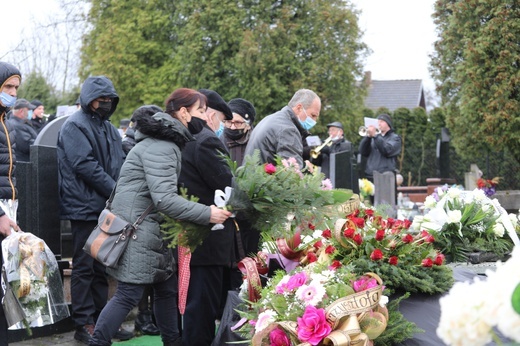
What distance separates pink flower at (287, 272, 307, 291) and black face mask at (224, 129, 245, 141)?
3.61 m

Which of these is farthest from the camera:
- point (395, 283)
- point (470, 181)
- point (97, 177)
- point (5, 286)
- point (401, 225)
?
point (470, 181)

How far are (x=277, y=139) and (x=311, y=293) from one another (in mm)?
2963

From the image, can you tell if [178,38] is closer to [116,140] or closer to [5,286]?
[116,140]

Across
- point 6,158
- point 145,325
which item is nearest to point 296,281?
point 6,158

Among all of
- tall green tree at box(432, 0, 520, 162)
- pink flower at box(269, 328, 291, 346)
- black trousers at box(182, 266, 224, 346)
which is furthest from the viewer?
tall green tree at box(432, 0, 520, 162)

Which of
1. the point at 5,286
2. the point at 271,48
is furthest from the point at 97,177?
the point at 271,48

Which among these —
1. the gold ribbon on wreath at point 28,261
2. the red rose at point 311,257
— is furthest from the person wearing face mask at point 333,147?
the red rose at point 311,257

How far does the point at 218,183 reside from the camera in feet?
17.9

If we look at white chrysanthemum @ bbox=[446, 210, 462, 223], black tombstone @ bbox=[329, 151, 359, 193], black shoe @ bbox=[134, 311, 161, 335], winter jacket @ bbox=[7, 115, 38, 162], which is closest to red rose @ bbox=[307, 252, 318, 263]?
white chrysanthemum @ bbox=[446, 210, 462, 223]

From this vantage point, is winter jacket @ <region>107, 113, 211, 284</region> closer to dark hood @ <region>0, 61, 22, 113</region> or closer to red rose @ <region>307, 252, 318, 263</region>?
red rose @ <region>307, 252, 318, 263</region>

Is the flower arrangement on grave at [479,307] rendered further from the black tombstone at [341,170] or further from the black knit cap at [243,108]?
the black tombstone at [341,170]

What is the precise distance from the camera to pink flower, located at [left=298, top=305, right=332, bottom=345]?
3916 mm

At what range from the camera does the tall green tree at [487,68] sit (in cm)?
1641

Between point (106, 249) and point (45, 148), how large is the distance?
2.13 m
